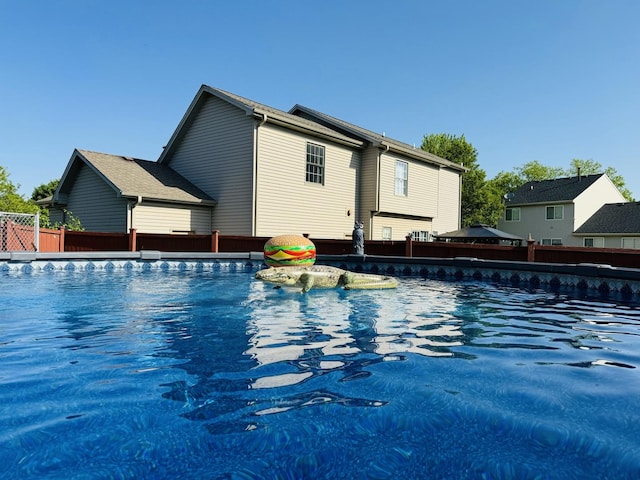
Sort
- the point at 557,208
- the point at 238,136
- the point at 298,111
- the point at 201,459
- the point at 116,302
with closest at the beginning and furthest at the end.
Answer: the point at 201,459, the point at 116,302, the point at 238,136, the point at 298,111, the point at 557,208

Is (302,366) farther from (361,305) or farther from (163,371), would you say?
(361,305)

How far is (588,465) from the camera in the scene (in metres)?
2.97

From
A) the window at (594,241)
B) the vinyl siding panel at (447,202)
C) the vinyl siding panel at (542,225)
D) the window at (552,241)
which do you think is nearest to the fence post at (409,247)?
the vinyl siding panel at (447,202)

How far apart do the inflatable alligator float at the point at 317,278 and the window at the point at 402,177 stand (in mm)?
13328


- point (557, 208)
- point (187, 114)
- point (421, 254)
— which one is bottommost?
point (421, 254)

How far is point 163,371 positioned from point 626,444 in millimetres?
4187

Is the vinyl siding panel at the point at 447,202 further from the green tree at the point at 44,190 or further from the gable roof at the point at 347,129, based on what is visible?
the green tree at the point at 44,190

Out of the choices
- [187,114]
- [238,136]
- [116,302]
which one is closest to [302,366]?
[116,302]

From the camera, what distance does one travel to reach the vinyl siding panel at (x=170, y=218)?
60.4ft

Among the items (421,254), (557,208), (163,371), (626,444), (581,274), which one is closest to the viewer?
(626,444)

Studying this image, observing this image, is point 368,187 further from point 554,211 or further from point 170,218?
point 554,211

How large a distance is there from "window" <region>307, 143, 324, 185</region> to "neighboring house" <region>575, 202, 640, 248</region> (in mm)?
26493

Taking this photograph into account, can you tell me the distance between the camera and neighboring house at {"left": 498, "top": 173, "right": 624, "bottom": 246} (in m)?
38.1

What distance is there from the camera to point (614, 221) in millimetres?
36406
